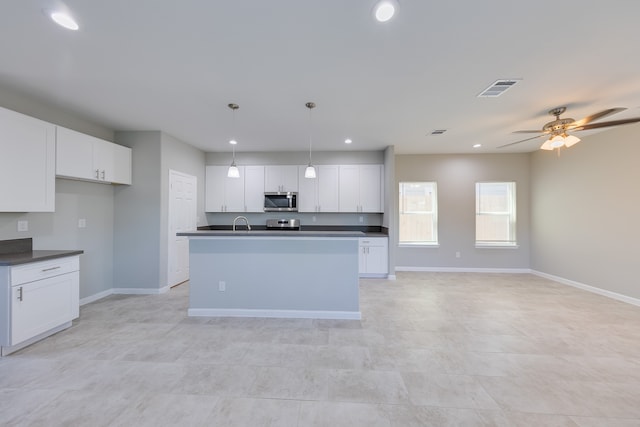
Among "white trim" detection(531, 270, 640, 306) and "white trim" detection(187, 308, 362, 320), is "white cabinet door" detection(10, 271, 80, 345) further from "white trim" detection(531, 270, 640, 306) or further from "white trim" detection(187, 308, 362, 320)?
"white trim" detection(531, 270, 640, 306)

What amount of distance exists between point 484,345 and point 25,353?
451cm

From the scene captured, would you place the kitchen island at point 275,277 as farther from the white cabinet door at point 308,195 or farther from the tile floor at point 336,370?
the white cabinet door at point 308,195

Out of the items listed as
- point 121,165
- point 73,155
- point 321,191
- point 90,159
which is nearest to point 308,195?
point 321,191

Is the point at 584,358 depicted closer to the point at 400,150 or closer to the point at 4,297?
the point at 400,150

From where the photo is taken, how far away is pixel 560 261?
17.4 feet

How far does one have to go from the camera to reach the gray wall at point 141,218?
174 inches

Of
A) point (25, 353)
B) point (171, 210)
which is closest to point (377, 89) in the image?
point (171, 210)

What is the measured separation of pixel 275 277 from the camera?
138 inches

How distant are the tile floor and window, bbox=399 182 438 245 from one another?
263 cm

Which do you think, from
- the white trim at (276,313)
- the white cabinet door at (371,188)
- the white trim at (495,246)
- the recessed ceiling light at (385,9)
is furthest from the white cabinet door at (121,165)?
the white trim at (495,246)

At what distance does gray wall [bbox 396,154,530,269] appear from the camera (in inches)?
239

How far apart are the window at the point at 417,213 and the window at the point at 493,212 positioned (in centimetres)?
104

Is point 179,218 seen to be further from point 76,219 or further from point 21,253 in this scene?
point 21,253

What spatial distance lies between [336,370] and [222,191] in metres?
4.74
